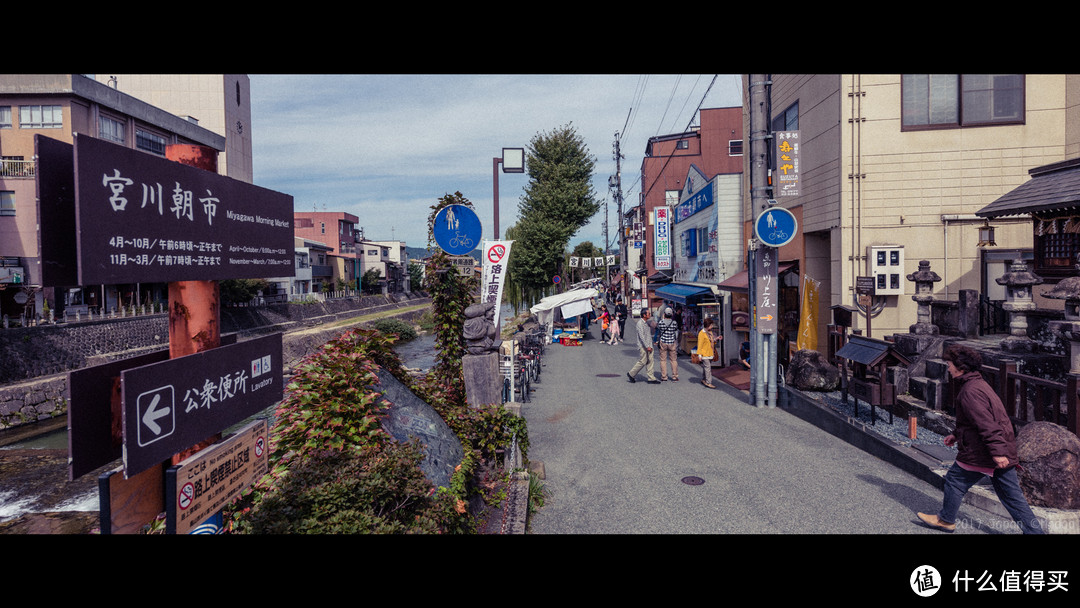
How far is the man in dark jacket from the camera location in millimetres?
4852

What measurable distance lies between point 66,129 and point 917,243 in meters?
41.7

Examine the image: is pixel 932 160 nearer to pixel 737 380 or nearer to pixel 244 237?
pixel 737 380

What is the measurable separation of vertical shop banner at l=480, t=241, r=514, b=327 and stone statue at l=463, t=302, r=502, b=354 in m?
0.93

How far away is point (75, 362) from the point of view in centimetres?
2586

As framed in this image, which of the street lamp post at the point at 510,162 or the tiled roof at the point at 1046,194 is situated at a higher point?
the street lamp post at the point at 510,162

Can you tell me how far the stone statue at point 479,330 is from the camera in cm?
872

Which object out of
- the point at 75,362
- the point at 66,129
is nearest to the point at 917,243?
the point at 75,362

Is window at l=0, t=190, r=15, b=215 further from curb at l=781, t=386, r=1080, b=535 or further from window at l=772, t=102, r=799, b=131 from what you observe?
curb at l=781, t=386, r=1080, b=535

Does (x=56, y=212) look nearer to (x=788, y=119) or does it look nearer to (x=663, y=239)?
(x=788, y=119)

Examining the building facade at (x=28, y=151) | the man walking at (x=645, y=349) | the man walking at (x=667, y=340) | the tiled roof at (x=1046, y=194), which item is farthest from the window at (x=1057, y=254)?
the building facade at (x=28, y=151)

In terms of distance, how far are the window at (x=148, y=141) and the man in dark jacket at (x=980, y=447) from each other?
146 ft

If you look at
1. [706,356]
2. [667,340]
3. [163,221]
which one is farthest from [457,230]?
[706,356]

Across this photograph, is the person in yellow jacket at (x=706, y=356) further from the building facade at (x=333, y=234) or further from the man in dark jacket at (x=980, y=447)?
the building facade at (x=333, y=234)

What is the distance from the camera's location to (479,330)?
8.71 metres
